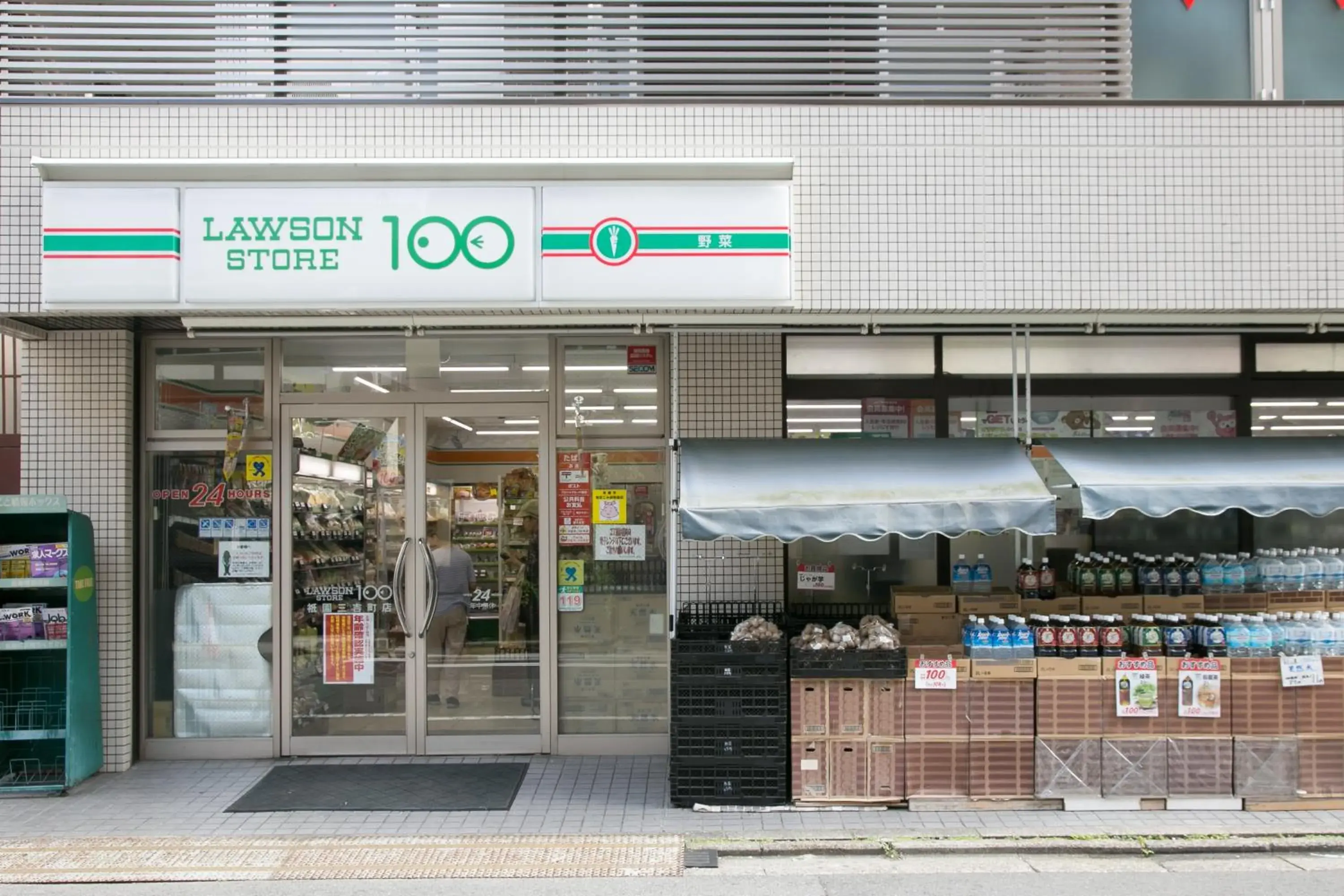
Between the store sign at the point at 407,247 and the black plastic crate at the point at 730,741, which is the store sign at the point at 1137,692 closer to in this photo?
the black plastic crate at the point at 730,741

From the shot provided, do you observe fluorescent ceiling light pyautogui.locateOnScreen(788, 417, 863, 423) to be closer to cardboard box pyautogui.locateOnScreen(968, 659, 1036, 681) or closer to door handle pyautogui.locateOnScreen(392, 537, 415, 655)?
cardboard box pyautogui.locateOnScreen(968, 659, 1036, 681)

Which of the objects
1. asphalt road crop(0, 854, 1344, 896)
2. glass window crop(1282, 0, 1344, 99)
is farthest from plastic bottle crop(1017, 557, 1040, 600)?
glass window crop(1282, 0, 1344, 99)

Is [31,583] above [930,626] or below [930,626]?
above

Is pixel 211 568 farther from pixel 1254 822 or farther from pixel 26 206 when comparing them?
pixel 1254 822

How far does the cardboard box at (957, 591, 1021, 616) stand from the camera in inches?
296

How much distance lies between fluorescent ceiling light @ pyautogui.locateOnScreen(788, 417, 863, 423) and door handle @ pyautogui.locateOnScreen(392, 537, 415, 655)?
10.6ft

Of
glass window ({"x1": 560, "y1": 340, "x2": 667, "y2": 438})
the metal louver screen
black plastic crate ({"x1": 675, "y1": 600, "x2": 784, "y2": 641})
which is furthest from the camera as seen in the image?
glass window ({"x1": 560, "y1": 340, "x2": 667, "y2": 438})

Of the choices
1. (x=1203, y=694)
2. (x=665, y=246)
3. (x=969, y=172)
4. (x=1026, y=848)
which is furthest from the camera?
(x=969, y=172)

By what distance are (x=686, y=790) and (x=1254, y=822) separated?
3.61 meters

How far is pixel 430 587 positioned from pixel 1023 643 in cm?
449

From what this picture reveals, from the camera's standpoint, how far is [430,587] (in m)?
8.27

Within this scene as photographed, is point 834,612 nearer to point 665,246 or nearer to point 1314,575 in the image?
point 665,246

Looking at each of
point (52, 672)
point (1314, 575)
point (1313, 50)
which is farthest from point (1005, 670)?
point (52, 672)

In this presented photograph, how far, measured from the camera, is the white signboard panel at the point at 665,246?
261 inches
